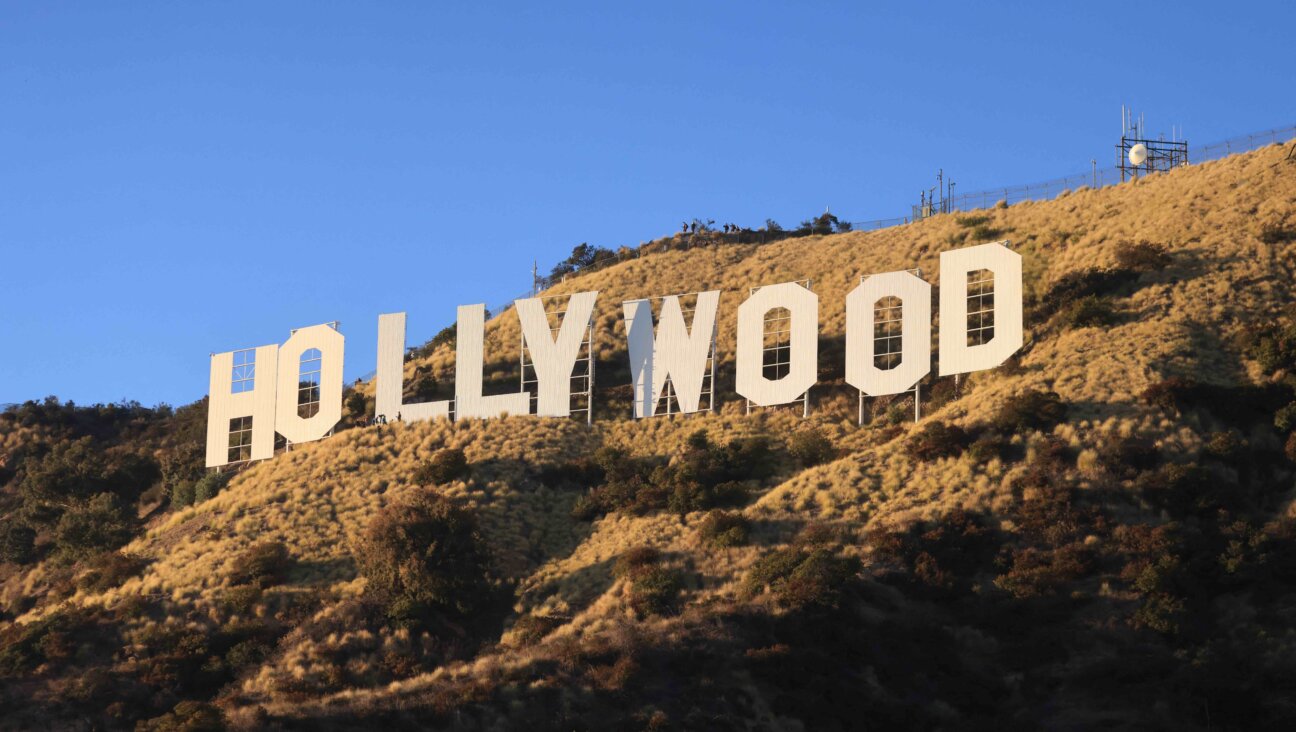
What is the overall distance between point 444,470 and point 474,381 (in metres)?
8.03

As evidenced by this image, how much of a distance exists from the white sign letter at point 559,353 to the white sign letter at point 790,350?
7.12m

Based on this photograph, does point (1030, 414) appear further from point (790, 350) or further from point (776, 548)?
point (790, 350)

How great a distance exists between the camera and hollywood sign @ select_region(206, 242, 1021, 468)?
2857 inches

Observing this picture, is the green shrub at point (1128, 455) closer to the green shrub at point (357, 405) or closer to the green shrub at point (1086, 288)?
the green shrub at point (1086, 288)

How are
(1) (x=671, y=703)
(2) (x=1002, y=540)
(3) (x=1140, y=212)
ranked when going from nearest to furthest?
(1) (x=671, y=703), (2) (x=1002, y=540), (3) (x=1140, y=212)

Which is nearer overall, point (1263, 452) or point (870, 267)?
point (1263, 452)

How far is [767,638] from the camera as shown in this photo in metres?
55.9

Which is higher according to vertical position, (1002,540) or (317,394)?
(317,394)

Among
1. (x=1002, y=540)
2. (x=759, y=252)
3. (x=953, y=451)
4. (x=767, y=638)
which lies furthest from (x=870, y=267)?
(x=767, y=638)

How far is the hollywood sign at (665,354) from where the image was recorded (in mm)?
72562

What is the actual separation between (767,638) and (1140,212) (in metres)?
38.3

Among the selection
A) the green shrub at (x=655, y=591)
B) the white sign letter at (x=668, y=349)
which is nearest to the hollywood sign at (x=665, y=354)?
the white sign letter at (x=668, y=349)

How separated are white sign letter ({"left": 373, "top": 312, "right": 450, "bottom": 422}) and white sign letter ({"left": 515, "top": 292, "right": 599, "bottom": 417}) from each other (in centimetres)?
442

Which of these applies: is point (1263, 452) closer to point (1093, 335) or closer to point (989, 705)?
point (1093, 335)
